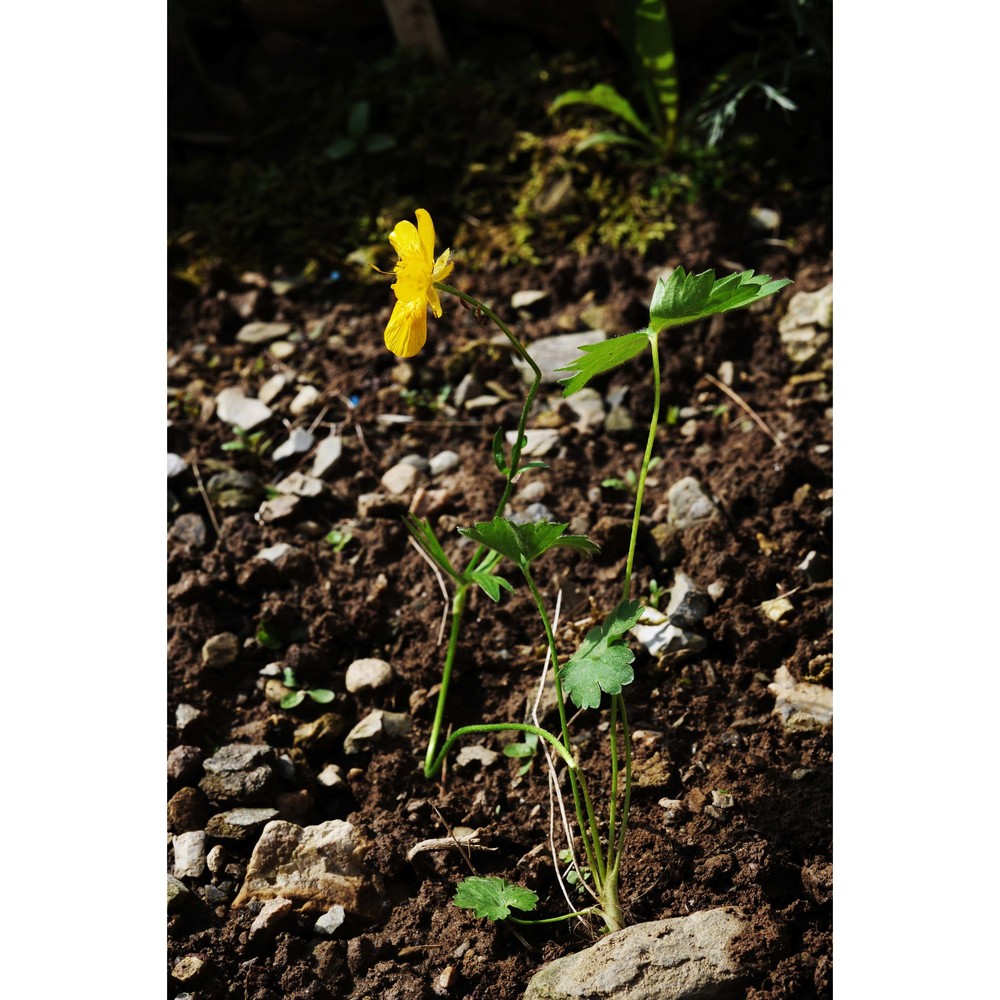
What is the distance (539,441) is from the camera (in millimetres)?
2141

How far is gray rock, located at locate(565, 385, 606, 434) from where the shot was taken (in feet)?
7.17

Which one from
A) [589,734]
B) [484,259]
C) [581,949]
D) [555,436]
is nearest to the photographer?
[581,949]

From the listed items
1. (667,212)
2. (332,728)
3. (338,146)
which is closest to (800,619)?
(332,728)

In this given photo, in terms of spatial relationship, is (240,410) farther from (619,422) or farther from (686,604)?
(686,604)

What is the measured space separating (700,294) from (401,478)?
3.23 ft

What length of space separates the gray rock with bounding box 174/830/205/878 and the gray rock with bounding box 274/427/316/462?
88 centimetres

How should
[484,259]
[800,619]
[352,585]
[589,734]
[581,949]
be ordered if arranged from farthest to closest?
[484,259] → [352,585] → [800,619] → [589,734] → [581,949]

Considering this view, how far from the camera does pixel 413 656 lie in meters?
1.80

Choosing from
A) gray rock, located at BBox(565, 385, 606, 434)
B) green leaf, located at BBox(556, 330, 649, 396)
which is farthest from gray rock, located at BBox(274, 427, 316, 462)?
green leaf, located at BBox(556, 330, 649, 396)

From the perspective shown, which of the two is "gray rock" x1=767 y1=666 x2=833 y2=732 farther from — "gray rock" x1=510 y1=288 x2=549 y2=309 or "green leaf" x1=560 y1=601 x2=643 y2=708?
"gray rock" x1=510 y1=288 x2=549 y2=309

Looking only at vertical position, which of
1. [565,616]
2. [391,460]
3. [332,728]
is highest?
[391,460]

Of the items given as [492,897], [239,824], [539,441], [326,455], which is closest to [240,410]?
[326,455]

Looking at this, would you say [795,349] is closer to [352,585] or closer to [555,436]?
[555,436]

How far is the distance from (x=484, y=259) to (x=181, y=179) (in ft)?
3.07
